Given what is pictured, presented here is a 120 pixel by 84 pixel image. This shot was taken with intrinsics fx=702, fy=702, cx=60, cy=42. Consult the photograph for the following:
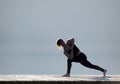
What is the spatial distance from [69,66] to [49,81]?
4118mm

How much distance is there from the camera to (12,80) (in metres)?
26.4

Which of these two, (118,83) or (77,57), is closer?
(118,83)

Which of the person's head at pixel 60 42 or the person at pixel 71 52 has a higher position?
the person's head at pixel 60 42

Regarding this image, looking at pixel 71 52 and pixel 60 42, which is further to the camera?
pixel 71 52

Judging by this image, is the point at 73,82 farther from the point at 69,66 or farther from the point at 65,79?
the point at 69,66

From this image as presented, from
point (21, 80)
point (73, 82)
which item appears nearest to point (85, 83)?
point (73, 82)

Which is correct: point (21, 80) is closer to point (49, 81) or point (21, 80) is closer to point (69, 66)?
point (49, 81)

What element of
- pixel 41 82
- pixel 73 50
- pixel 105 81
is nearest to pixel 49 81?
pixel 41 82

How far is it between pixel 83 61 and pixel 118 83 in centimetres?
385

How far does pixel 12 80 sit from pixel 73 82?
2307mm

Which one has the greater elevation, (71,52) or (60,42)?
(60,42)

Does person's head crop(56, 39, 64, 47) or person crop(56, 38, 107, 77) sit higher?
person's head crop(56, 39, 64, 47)

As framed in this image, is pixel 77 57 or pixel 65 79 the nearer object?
pixel 65 79

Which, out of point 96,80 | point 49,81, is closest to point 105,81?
point 96,80
